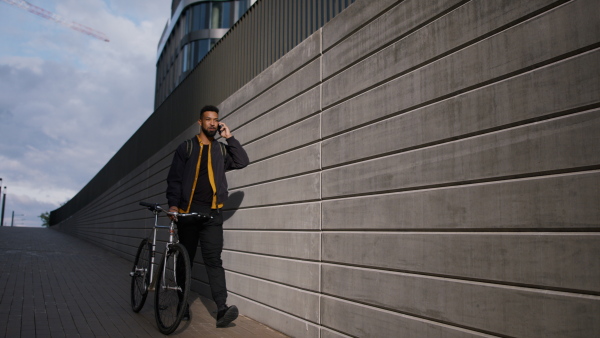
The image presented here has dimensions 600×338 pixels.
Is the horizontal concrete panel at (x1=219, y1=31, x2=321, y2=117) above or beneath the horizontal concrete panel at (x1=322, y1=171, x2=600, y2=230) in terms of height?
above

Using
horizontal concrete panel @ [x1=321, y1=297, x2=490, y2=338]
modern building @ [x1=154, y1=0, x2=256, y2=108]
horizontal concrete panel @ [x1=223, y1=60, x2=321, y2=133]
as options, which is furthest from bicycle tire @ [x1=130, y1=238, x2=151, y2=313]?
modern building @ [x1=154, y1=0, x2=256, y2=108]

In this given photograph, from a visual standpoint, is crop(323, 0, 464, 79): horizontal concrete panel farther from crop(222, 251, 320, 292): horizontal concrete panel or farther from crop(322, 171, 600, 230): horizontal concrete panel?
crop(222, 251, 320, 292): horizontal concrete panel

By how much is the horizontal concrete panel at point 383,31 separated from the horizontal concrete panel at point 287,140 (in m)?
0.49

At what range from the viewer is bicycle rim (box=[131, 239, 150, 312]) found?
5.77 meters

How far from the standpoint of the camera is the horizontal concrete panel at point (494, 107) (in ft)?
7.95

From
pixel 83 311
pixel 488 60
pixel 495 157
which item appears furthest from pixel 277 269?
pixel 488 60

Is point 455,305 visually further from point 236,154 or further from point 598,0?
point 236,154

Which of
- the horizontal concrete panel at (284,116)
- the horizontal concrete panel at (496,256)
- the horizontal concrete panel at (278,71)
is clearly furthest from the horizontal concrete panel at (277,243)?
the horizontal concrete panel at (278,71)

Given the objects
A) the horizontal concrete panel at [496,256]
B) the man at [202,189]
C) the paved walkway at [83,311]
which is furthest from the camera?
the man at [202,189]

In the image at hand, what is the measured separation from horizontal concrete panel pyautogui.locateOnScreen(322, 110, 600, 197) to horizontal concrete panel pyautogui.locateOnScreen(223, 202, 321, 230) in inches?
31.4

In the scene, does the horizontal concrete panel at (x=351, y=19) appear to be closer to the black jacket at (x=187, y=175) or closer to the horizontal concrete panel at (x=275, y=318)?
the black jacket at (x=187, y=175)

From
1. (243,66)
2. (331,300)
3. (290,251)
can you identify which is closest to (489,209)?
(331,300)

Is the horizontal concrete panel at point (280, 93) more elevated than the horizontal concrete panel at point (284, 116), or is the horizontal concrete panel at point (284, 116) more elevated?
the horizontal concrete panel at point (280, 93)

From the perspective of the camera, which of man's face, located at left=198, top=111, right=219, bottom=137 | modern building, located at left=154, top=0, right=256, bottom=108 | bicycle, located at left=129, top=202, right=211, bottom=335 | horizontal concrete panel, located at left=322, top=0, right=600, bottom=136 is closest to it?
horizontal concrete panel, located at left=322, top=0, right=600, bottom=136
